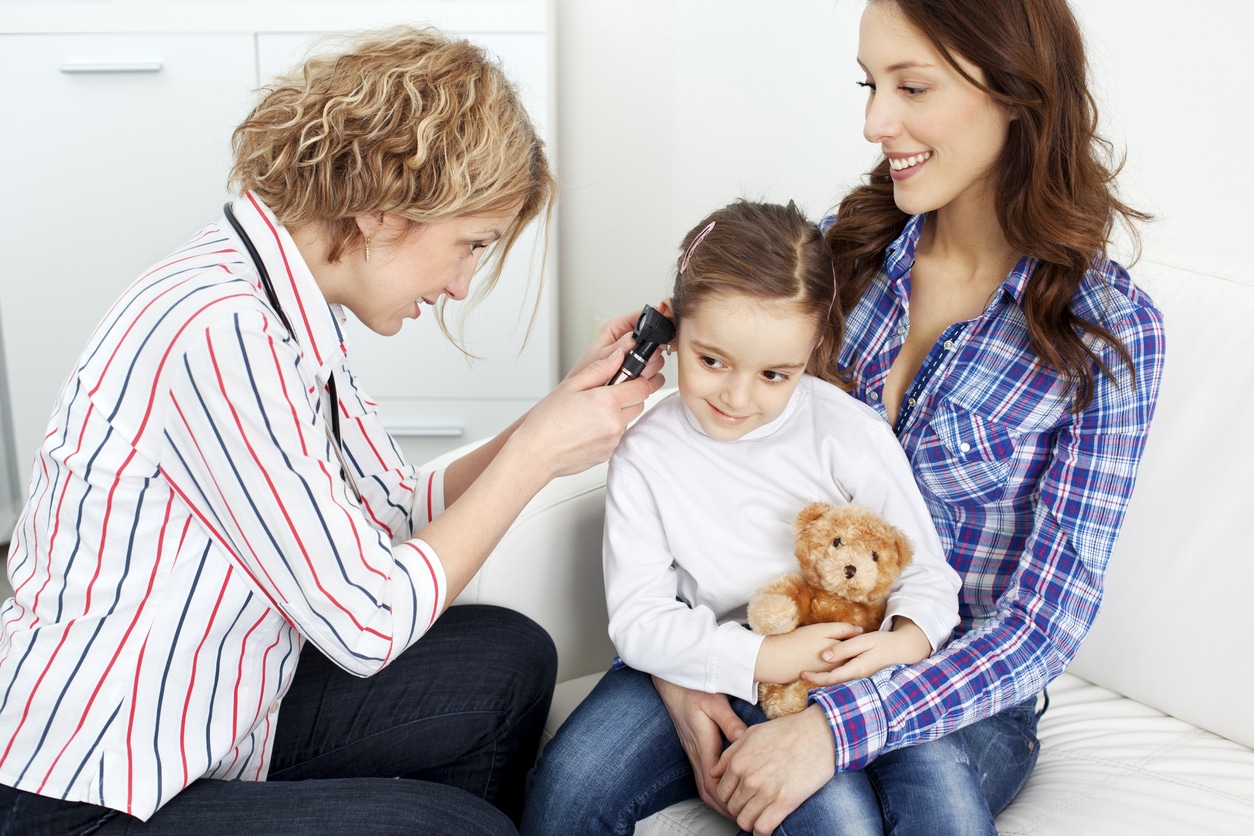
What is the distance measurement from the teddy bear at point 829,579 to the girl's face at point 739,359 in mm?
130

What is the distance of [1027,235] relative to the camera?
1199mm

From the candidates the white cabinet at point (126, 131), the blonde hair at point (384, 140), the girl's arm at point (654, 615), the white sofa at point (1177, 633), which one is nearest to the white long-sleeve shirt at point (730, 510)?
the girl's arm at point (654, 615)

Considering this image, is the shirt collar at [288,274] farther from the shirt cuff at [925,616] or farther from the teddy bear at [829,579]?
the shirt cuff at [925,616]

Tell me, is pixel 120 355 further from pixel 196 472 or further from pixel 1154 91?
pixel 1154 91

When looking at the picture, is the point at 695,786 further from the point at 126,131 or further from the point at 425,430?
the point at 126,131

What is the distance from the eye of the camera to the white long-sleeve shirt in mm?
1195

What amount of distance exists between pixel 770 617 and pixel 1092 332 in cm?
45

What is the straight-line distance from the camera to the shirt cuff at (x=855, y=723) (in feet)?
3.52

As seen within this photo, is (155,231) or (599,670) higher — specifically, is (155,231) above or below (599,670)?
above

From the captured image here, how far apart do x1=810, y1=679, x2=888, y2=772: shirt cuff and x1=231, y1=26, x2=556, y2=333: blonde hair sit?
59 cm

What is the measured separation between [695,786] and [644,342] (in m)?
0.49

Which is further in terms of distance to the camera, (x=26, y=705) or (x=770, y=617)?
(x=770, y=617)

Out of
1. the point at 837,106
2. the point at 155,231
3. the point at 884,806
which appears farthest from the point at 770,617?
the point at 155,231

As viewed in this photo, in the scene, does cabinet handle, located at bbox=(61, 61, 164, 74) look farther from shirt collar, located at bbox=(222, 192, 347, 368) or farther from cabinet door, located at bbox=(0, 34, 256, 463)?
shirt collar, located at bbox=(222, 192, 347, 368)
